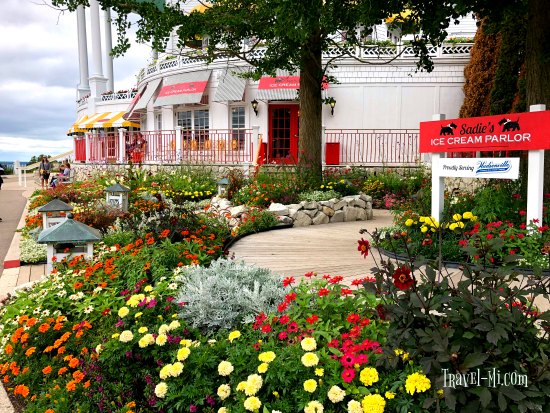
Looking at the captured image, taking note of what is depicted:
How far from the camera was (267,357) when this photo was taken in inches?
102

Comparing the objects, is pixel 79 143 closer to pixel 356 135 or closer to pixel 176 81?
pixel 176 81

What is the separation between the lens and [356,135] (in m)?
17.6

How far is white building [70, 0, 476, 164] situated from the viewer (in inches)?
667

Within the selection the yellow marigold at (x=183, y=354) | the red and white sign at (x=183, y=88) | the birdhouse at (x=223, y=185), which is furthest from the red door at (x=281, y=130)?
the yellow marigold at (x=183, y=354)

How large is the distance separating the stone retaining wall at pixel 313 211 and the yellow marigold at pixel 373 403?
634 centimetres

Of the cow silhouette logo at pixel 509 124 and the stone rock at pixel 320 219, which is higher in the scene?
the cow silhouette logo at pixel 509 124

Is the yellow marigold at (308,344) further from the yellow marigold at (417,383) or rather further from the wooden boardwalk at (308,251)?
the wooden boardwalk at (308,251)

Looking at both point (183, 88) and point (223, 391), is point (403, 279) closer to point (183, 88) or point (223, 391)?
point (223, 391)

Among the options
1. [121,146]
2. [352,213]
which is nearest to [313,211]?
[352,213]

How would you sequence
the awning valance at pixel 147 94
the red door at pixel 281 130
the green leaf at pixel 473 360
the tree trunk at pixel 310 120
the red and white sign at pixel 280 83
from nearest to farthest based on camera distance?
the green leaf at pixel 473 360
the tree trunk at pixel 310 120
the red and white sign at pixel 280 83
the red door at pixel 281 130
the awning valance at pixel 147 94

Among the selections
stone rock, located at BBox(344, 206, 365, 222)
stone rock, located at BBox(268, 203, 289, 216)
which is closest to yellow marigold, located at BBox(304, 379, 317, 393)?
stone rock, located at BBox(268, 203, 289, 216)

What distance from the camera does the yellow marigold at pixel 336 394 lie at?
2330 mm

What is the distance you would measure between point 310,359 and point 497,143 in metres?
4.64

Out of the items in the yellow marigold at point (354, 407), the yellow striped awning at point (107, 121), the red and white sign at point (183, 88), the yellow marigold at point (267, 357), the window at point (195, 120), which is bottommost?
the yellow marigold at point (354, 407)
